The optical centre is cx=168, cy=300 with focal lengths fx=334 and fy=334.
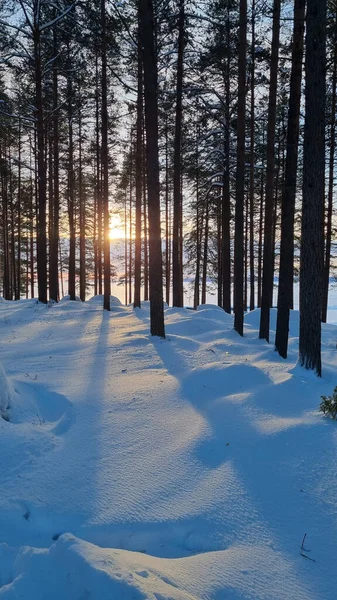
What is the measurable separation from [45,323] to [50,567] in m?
9.71

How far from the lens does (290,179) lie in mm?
6875

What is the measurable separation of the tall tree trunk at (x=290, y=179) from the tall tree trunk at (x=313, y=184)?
120 cm

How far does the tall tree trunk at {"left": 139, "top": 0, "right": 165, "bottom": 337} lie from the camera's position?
6.99m

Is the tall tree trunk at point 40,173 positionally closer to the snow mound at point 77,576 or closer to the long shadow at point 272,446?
the long shadow at point 272,446

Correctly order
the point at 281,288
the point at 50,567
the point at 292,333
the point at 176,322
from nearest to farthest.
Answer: the point at 50,567 → the point at 281,288 → the point at 176,322 → the point at 292,333

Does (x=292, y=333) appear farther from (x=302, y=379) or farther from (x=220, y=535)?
(x=220, y=535)

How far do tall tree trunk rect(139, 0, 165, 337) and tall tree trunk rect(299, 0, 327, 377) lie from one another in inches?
130

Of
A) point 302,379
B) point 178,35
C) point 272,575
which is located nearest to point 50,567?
point 272,575

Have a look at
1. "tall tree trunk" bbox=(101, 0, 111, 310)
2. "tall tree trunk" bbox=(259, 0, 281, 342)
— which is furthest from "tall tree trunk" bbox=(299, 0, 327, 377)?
"tall tree trunk" bbox=(101, 0, 111, 310)

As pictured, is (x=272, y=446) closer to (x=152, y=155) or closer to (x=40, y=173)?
(x=152, y=155)

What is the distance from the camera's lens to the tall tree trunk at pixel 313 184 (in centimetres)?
513

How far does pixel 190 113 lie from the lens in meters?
13.7

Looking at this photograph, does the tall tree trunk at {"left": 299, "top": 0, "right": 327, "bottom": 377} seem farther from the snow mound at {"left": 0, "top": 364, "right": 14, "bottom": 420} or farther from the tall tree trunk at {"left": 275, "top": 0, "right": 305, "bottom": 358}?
the snow mound at {"left": 0, "top": 364, "right": 14, "bottom": 420}

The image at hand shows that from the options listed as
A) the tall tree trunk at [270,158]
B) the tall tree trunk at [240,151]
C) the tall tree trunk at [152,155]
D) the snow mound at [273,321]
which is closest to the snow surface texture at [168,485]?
the tall tree trunk at [152,155]
